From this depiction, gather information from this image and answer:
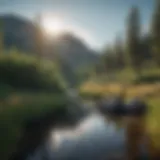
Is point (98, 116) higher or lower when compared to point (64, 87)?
lower

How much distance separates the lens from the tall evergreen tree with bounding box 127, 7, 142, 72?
224cm

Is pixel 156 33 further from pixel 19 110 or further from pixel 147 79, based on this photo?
pixel 19 110

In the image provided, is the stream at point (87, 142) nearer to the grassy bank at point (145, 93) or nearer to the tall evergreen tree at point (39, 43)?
the grassy bank at point (145, 93)

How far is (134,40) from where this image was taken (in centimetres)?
225

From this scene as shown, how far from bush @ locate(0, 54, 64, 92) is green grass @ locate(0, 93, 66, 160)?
6 cm

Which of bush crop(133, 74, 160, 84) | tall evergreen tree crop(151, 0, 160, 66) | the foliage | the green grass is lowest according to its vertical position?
the green grass

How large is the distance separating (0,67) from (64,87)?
0.44 m

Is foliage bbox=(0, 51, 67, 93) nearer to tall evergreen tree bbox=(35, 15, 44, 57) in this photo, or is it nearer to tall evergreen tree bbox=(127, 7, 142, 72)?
tall evergreen tree bbox=(35, 15, 44, 57)

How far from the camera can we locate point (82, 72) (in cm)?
230

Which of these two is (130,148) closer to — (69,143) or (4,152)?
(69,143)

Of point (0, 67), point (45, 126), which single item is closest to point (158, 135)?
point (45, 126)

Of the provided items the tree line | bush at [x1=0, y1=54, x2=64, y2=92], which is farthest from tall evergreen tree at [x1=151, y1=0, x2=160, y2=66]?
bush at [x1=0, y1=54, x2=64, y2=92]

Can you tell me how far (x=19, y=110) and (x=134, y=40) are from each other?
88 cm

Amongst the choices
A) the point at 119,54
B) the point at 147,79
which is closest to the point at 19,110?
the point at 119,54
